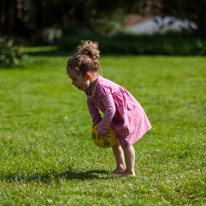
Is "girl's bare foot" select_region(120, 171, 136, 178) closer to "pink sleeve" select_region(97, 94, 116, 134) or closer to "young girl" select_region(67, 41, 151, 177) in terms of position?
"young girl" select_region(67, 41, 151, 177)

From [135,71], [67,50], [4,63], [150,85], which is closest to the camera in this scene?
[150,85]

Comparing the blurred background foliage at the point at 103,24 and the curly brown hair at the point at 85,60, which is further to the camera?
the blurred background foliage at the point at 103,24

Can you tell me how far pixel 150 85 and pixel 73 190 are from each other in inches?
290

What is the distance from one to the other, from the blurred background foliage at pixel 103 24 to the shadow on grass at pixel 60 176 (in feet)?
30.5

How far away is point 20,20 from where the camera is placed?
35625 mm

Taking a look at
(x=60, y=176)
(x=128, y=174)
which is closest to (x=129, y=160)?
(x=128, y=174)

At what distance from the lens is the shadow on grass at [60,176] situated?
4.25 metres

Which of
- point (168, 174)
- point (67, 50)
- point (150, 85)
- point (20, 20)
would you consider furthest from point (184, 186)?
point (20, 20)

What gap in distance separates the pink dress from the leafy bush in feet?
39.3

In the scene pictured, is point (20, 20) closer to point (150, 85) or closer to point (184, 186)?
point (150, 85)

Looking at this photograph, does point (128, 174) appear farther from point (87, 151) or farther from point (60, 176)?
point (87, 151)

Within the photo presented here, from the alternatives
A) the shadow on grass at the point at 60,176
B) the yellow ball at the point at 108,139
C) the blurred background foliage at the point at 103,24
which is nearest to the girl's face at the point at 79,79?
the yellow ball at the point at 108,139

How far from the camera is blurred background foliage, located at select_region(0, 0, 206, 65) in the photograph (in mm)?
21578

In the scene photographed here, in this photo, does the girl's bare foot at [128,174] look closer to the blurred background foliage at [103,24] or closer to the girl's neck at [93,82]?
the girl's neck at [93,82]
